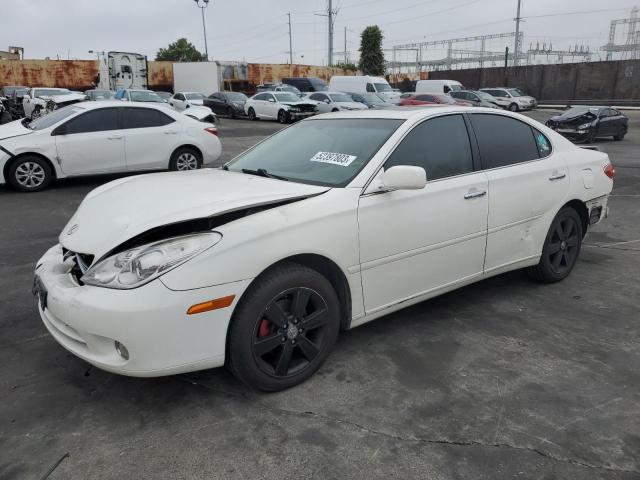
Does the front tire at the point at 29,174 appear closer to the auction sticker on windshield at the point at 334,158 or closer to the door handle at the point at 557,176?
the auction sticker on windshield at the point at 334,158

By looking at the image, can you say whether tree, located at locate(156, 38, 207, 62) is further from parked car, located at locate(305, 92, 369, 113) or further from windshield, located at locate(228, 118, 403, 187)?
windshield, located at locate(228, 118, 403, 187)

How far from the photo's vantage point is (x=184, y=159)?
33.3 ft

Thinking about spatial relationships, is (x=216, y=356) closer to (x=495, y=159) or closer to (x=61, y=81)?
(x=495, y=159)

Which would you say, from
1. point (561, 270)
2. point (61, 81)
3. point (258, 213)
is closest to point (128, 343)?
point (258, 213)

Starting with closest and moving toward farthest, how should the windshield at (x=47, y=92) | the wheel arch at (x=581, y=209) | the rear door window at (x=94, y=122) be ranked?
the wheel arch at (x=581, y=209) → the rear door window at (x=94, y=122) → the windshield at (x=47, y=92)

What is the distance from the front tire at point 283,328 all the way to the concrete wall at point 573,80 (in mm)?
44045

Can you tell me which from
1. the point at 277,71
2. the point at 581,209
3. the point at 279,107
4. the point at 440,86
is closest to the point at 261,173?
the point at 581,209

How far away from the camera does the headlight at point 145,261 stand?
8.58 feet

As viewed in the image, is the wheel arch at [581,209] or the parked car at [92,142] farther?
the parked car at [92,142]

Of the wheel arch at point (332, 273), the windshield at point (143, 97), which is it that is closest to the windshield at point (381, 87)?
the windshield at point (143, 97)

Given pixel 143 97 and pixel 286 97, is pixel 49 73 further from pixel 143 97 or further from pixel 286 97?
pixel 143 97

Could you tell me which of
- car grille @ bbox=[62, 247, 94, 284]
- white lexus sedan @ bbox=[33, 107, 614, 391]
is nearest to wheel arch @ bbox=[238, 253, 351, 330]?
white lexus sedan @ bbox=[33, 107, 614, 391]

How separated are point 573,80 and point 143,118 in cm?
4171

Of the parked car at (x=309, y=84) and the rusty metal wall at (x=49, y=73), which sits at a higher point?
the rusty metal wall at (x=49, y=73)
